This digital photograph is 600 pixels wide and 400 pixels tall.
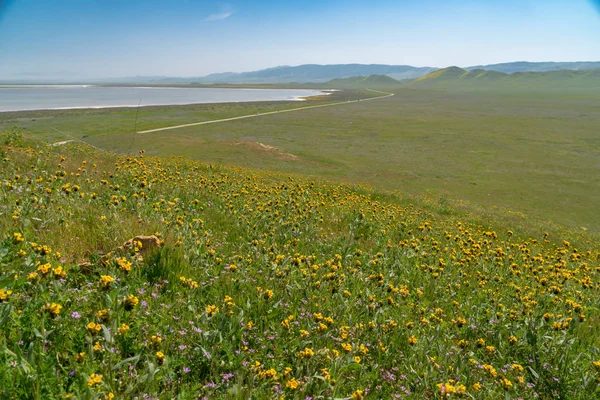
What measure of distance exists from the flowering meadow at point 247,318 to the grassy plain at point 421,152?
15.3 m

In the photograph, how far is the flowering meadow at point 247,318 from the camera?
2.82 metres

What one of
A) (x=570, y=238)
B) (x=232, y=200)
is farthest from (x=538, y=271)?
(x=570, y=238)

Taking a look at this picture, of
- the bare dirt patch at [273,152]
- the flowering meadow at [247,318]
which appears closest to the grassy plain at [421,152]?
the bare dirt patch at [273,152]

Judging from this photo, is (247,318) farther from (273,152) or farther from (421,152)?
(421,152)

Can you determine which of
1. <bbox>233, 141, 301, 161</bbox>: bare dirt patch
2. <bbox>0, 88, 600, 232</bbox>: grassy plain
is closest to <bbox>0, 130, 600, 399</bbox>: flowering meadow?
<bbox>0, 88, 600, 232</bbox>: grassy plain

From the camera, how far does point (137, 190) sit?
7.06 meters

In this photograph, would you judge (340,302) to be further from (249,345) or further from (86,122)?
(86,122)

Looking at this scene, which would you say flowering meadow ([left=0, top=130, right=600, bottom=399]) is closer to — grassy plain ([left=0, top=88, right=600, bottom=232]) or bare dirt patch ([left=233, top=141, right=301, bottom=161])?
grassy plain ([left=0, top=88, right=600, bottom=232])

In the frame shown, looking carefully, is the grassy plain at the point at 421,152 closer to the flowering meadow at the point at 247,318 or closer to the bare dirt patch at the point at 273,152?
the bare dirt patch at the point at 273,152

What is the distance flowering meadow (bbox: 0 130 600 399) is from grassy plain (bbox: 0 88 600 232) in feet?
50.2

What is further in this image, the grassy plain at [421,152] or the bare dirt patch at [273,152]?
the bare dirt patch at [273,152]

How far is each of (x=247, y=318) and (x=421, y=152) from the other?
1932 inches

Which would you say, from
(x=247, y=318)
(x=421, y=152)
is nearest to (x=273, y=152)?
(x=421, y=152)

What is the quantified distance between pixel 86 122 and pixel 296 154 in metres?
48.4
